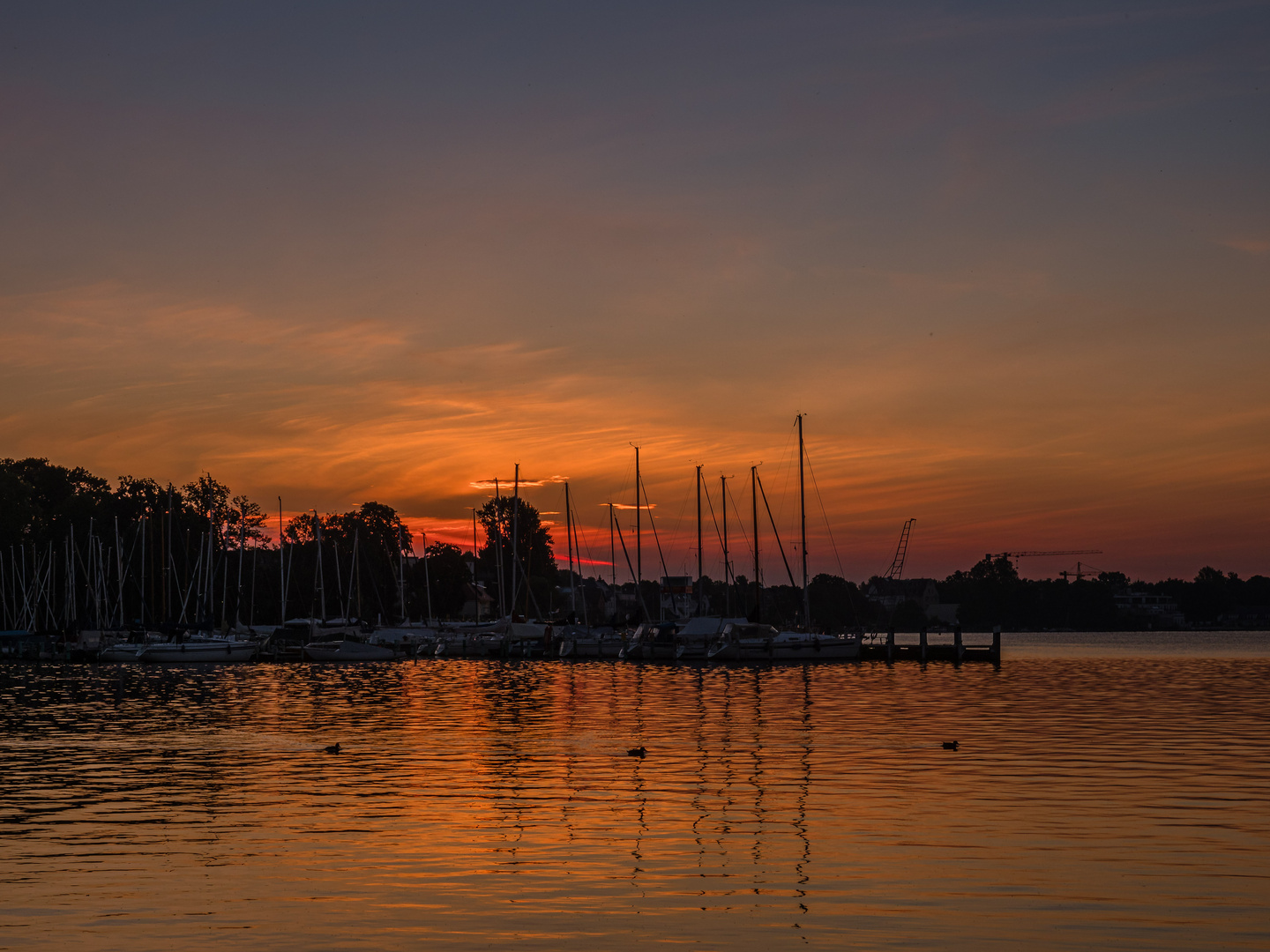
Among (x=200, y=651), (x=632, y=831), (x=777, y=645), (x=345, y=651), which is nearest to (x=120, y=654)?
(x=200, y=651)

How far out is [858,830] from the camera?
23.9 m

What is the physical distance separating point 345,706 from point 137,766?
80.4ft

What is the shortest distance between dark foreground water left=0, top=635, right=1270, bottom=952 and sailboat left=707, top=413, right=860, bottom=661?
5056cm

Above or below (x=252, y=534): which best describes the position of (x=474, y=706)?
below

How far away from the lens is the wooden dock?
111m

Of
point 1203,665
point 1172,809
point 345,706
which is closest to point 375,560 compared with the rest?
point 1203,665

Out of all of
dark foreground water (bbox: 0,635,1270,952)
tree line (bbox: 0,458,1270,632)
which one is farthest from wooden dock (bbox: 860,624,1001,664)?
dark foreground water (bbox: 0,635,1270,952)

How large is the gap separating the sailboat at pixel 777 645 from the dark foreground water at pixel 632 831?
1991 inches

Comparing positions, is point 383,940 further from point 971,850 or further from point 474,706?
point 474,706

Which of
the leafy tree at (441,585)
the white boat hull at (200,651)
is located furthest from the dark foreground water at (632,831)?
the leafy tree at (441,585)

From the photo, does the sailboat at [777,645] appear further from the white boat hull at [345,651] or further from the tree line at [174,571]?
the white boat hull at [345,651]

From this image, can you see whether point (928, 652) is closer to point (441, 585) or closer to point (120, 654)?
point (120, 654)

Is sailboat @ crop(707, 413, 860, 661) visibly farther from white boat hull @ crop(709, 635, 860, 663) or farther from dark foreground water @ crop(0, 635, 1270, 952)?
dark foreground water @ crop(0, 635, 1270, 952)

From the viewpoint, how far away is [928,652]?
11862 cm
